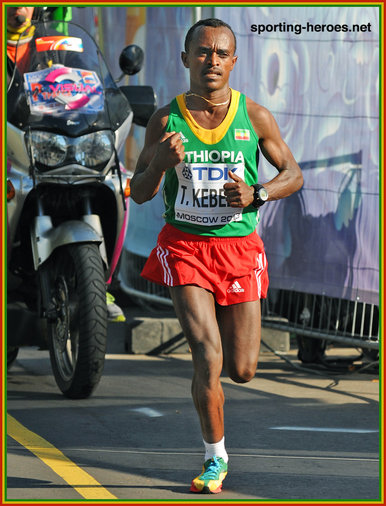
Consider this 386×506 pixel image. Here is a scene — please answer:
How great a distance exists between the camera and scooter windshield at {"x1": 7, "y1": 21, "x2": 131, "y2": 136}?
731 centimetres

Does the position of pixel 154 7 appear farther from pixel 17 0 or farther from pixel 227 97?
pixel 227 97

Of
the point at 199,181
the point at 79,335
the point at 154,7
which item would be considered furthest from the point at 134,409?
the point at 154,7

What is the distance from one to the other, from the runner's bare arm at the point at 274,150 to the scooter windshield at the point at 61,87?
2217 millimetres

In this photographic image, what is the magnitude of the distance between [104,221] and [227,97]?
8.59 ft

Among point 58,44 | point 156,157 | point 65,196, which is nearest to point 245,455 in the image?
point 156,157

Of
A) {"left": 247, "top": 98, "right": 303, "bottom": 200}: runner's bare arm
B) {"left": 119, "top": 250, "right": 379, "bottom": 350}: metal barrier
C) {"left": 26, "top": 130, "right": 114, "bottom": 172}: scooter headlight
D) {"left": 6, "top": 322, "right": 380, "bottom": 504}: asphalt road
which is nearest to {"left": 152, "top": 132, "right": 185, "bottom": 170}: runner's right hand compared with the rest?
{"left": 247, "top": 98, "right": 303, "bottom": 200}: runner's bare arm

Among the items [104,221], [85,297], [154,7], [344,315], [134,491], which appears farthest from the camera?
[154,7]

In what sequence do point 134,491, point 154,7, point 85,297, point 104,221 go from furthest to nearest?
point 154,7 → point 104,221 → point 85,297 → point 134,491

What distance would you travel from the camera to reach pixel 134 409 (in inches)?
282

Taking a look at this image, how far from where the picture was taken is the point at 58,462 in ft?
18.8

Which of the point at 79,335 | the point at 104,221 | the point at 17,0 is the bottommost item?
the point at 79,335

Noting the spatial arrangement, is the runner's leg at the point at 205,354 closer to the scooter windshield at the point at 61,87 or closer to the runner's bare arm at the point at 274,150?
the runner's bare arm at the point at 274,150

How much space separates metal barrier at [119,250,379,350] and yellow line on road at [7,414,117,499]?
258 cm

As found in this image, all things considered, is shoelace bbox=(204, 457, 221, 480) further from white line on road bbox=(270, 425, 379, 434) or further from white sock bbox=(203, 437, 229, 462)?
white line on road bbox=(270, 425, 379, 434)
